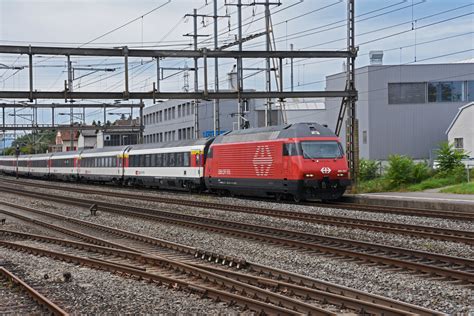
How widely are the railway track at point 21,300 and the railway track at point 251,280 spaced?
1850mm

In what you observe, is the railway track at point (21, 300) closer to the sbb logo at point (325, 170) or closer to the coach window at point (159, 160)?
the sbb logo at point (325, 170)

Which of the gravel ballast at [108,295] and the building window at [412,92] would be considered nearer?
the gravel ballast at [108,295]

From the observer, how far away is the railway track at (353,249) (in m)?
11.1

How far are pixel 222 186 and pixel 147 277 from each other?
66.6 feet

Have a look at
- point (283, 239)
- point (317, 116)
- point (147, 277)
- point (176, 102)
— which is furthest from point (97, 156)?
point (147, 277)

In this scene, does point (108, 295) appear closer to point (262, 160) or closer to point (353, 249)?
point (353, 249)

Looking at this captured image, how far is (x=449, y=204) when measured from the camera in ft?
75.2

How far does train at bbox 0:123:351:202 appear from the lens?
25.4m

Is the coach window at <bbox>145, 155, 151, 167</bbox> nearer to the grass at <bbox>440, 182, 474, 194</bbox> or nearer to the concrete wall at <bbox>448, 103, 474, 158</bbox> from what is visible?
the grass at <bbox>440, 182, 474, 194</bbox>

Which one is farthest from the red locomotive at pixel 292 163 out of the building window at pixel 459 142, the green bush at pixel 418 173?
the building window at pixel 459 142

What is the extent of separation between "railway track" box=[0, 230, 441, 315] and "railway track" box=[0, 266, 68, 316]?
72.8 inches

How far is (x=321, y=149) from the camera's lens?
2580cm

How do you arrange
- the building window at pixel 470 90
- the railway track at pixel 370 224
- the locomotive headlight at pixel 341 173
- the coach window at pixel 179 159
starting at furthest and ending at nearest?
the building window at pixel 470 90 → the coach window at pixel 179 159 → the locomotive headlight at pixel 341 173 → the railway track at pixel 370 224

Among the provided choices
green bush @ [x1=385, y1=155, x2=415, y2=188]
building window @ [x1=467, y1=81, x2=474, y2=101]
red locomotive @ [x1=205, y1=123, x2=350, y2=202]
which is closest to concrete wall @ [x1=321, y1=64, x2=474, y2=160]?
building window @ [x1=467, y1=81, x2=474, y2=101]
